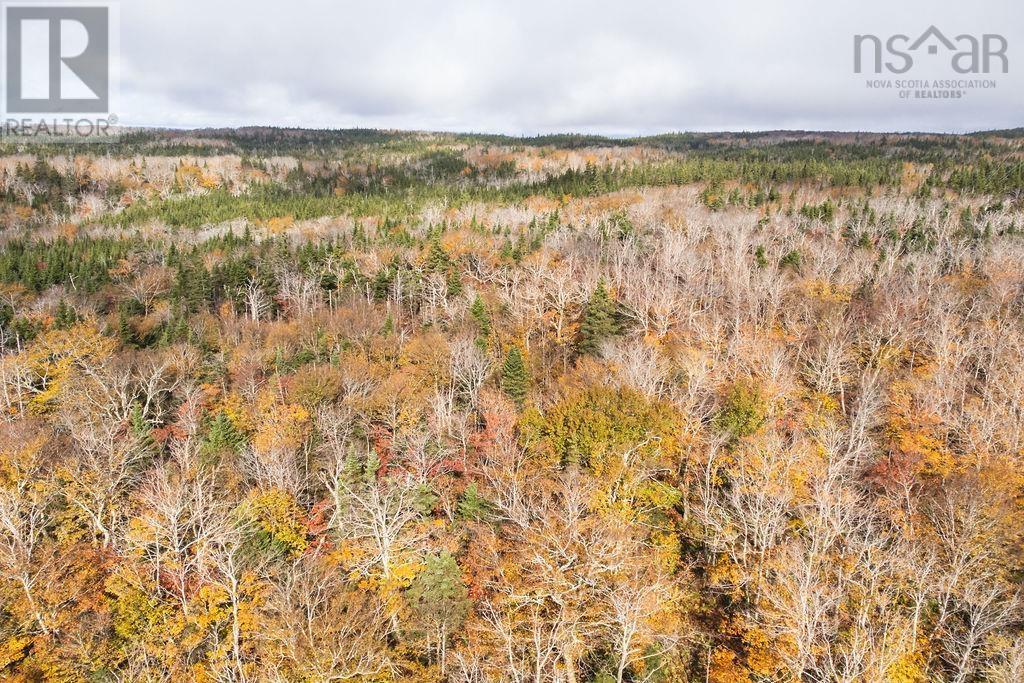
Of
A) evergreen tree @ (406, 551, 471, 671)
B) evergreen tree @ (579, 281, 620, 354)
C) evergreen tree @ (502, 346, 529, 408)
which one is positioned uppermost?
evergreen tree @ (579, 281, 620, 354)

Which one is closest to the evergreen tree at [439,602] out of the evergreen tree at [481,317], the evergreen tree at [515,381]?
the evergreen tree at [515,381]

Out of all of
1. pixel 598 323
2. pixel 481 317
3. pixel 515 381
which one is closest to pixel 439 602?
pixel 515 381

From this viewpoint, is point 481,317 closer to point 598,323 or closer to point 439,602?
point 598,323

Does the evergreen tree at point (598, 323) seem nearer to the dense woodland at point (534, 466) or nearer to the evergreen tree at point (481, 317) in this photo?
the dense woodland at point (534, 466)

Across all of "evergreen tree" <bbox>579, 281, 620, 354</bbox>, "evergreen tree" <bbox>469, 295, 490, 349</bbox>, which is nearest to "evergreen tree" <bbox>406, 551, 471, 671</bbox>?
"evergreen tree" <bbox>469, 295, 490, 349</bbox>

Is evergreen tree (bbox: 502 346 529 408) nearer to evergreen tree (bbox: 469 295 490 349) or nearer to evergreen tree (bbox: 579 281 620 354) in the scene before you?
evergreen tree (bbox: 469 295 490 349)
